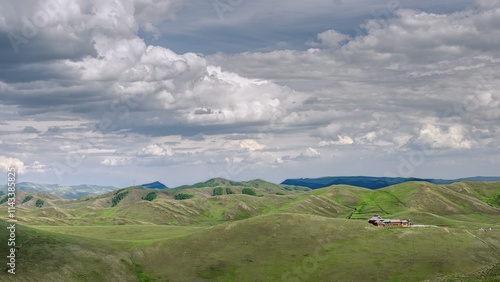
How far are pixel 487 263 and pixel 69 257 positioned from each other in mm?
105022

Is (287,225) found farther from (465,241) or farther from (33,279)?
(33,279)

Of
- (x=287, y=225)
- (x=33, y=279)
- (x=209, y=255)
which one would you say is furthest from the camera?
(x=287, y=225)

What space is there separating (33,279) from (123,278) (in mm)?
21358

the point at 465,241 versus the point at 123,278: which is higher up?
the point at 465,241

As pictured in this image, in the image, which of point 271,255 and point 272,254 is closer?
point 271,255

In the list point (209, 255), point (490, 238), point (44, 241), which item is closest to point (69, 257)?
point (44, 241)

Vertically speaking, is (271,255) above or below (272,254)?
below

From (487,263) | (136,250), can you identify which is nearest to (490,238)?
(487,263)

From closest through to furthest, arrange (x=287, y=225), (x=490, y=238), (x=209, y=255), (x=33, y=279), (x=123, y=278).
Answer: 1. (x=33, y=279)
2. (x=123, y=278)
3. (x=209, y=255)
4. (x=490, y=238)
5. (x=287, y=225)

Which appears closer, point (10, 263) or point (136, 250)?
point (10, 263)

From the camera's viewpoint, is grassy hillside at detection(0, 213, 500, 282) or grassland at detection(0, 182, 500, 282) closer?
grassland at detection(0, 182, 500, 282)

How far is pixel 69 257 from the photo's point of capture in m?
112

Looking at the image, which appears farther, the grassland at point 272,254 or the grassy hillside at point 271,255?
the grassy hillside at point 271,255

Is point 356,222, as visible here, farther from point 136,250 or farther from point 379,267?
point 136,250
